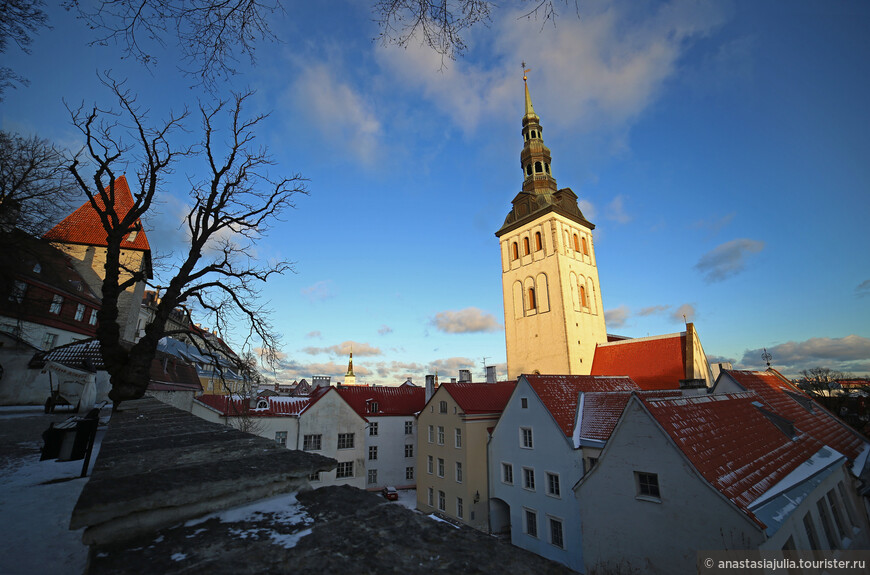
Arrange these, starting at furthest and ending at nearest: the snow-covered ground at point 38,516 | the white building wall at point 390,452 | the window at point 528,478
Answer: the white building wall at point 390,452 < the window at point 528,478 < the snow-covered ground at point 38,516

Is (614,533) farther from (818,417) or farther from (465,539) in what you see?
(818,417)

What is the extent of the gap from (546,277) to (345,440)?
23.5 m

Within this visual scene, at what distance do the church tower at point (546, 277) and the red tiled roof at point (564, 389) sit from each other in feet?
30.1

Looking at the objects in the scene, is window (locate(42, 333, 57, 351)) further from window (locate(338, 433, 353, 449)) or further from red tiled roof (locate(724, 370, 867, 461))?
red tiled roof (locate(724, 370, 867, 461))

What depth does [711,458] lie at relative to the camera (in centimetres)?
966

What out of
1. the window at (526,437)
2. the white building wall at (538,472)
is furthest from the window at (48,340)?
the window at (526,437)

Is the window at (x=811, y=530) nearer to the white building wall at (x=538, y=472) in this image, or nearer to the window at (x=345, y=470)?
the white building wall at (x=538, y=472)

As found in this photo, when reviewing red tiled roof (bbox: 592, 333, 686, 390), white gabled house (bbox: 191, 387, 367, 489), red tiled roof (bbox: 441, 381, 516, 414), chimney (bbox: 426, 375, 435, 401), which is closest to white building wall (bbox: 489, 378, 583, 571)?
red tiled roof (bbox: 441, 381, 516, 414)

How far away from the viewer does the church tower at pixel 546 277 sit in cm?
3381

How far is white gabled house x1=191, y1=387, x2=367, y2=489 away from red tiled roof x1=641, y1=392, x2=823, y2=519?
78.4 feet

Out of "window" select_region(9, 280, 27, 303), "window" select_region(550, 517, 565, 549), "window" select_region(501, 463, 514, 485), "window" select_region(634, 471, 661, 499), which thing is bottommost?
"window" select_region(550, 517, 565, 549)

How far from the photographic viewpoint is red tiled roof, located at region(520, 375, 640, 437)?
59.0 ft

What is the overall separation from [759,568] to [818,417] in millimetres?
17320

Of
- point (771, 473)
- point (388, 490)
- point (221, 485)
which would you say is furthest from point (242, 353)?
point (388, 490)
